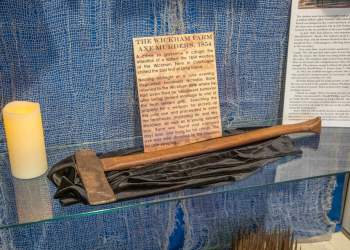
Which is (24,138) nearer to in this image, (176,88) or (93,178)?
(93,178)

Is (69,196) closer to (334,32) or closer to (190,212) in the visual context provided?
(190,212)

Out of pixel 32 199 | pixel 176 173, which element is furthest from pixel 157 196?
pixel 32 199

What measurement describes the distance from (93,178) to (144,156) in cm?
9

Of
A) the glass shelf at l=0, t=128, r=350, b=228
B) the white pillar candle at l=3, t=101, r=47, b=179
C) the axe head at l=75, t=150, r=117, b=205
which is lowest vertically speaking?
the glass shelf at l=0, t=128, r=350, b=228

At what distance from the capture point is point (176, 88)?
645mm

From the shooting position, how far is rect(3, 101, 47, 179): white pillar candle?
1.84 ft

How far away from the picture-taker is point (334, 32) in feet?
2.27

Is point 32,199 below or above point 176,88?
below

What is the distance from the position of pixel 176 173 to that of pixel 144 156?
58mm

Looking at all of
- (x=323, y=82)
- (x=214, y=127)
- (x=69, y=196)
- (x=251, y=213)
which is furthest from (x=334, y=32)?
(x=69, y=196)

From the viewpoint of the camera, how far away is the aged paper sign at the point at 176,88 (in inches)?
25.0

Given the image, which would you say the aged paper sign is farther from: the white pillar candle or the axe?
the white pillar candle

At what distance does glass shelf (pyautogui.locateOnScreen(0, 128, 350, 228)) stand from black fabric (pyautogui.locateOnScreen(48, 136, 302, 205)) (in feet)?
0.03

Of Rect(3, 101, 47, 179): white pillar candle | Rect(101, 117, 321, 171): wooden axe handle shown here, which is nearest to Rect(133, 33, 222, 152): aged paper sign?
Rect(101, 117, 321, 171): wooden axe handle
